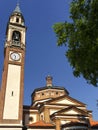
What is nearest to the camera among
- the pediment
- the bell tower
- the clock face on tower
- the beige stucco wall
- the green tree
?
the green tree

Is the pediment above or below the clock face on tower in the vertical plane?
below

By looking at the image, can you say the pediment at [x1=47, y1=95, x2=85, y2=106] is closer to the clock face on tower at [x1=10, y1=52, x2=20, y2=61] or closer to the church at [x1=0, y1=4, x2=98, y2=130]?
the church at [x1=0, y1=4, x2=98, y2=130]

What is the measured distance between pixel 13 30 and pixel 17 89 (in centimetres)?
1162

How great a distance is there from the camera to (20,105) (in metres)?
27.2

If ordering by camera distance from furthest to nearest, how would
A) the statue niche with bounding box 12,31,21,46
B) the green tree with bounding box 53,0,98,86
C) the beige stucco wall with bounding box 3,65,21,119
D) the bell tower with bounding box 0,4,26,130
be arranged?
the statue niche with bounding box 12,31,21,46, the beige stucco wall with bounding box 3,65,21,119, the bell tower with bounding box 0,4,26,130, the green tree with bounding box 53,0,98,86

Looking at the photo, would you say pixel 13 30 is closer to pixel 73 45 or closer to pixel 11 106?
pixel 11 106

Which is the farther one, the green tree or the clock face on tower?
the clock face on tower

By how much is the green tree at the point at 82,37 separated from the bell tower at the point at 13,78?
50.8 feet

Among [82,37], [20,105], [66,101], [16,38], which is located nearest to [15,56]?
[16,38]

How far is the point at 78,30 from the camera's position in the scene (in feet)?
38.2

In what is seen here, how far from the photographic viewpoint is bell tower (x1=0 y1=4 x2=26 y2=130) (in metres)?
25.9

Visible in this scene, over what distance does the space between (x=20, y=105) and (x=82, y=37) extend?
737 inches

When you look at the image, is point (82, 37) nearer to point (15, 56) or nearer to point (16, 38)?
point (15, 56)

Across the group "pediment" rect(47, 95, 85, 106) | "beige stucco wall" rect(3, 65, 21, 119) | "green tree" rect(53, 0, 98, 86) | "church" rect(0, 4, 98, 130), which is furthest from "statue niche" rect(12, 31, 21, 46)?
"green tree" rect(53, 0, 98, 86)
